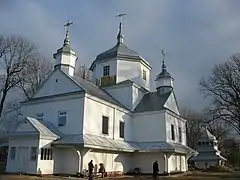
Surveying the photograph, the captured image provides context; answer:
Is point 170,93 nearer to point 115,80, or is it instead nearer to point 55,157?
point 115,80

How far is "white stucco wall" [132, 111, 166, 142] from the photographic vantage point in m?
29.1

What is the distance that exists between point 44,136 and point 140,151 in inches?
414

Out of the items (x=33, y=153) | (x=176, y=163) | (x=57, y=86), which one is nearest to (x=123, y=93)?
(x=57, y=86)

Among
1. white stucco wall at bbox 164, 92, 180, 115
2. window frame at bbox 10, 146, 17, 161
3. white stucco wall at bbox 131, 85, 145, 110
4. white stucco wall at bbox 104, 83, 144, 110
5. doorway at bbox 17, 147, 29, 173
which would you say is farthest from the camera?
white stucco wall at bbox 164, 92, 180, 115

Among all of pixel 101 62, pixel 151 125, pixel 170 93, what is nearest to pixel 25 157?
pixel 151 125

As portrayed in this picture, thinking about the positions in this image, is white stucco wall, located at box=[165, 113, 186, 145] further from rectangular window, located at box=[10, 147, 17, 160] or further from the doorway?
rectangular window, located at box=[10, 147, 17, 160]

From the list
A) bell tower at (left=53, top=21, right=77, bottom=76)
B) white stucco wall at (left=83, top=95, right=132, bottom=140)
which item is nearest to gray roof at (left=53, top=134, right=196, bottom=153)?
white stucco wall at (left=83, top=95, right=132, bottom=140)

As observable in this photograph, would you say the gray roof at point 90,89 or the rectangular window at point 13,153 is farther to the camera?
the gray roof at point 90,89

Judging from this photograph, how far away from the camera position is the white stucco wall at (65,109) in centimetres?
2345

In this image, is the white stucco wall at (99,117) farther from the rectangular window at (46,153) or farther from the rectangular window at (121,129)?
the rectangular window at (46,153)

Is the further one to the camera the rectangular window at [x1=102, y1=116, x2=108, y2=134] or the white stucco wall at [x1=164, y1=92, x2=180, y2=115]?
the white stucco wall at [x1=164, y1=92, x2=180, y2=115]

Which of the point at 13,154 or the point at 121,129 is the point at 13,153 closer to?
the point at 13,154

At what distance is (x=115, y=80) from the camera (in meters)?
32.8

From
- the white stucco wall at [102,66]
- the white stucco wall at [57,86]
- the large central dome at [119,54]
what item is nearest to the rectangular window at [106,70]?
the white stucco wall at [102,66]
